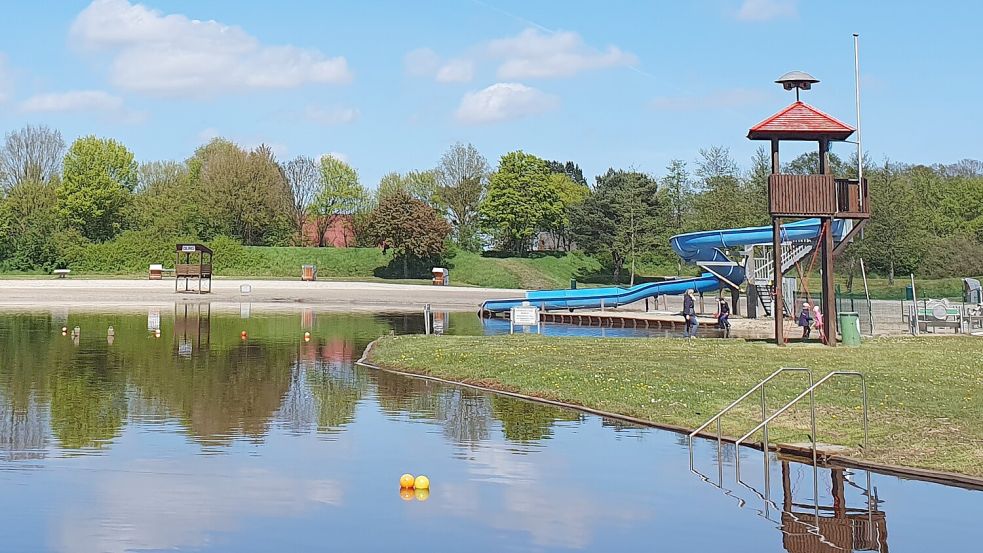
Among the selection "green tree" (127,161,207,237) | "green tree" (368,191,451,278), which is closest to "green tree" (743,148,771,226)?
"green tree" (368,191,451,278)

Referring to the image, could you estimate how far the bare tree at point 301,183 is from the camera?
11625 cm

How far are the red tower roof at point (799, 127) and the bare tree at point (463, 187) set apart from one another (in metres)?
75.1

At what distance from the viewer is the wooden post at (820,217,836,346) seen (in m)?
31.1

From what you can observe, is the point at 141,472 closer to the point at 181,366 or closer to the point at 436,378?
the point at 436,378

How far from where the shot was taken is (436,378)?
2569 centimetres

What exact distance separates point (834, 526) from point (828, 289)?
2052 centimetres

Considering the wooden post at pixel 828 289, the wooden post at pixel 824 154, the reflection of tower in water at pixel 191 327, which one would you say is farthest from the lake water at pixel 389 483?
the wooden post at pixel 824 154

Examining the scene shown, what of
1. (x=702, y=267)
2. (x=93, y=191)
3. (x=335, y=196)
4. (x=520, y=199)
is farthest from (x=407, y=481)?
(x=335, y=196)

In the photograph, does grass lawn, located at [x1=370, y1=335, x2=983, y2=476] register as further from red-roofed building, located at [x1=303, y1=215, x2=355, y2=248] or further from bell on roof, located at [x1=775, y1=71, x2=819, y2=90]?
red-roofed building, located at [x1=303, y1=215, x2=355, y2=248]

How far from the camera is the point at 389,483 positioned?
46.8ft

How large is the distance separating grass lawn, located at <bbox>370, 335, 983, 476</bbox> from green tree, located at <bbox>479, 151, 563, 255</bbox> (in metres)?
67.6

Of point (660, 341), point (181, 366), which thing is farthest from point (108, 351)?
point (660, 341)

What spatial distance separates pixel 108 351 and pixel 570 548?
23.5 metres

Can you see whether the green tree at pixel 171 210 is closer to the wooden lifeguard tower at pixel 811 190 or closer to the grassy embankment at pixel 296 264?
the grassy embankment at pixel 296 264
